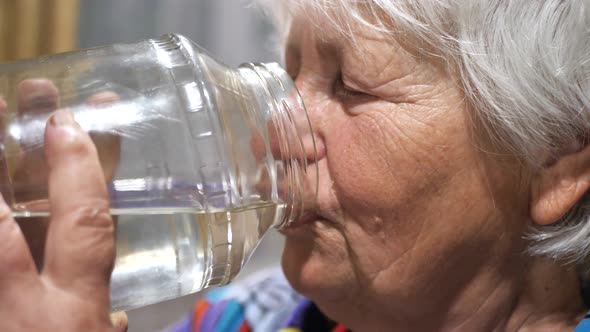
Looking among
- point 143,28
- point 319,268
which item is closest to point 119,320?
point 319,268

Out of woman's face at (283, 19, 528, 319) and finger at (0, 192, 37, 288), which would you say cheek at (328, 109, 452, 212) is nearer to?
woman's face at (283, 19, 528, 319)

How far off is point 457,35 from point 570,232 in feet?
0.88

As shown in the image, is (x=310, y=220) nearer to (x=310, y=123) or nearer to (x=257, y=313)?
(x=310, y=123)

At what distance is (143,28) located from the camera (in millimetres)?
1825

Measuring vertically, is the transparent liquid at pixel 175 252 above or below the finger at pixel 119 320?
above

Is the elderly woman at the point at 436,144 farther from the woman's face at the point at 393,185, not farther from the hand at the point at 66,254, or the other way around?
the hand at the point at 66,254

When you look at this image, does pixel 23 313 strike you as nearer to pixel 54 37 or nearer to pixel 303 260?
pixel 303 260

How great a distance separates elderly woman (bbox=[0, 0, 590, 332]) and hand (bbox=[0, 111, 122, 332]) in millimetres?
266

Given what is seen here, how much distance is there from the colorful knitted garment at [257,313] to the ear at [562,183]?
383 millimetres

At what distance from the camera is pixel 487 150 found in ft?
2.46

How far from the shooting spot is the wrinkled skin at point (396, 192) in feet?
2.43

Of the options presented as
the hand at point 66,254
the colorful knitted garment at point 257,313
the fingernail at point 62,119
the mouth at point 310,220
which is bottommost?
the colorful knitted garment at point 257,313

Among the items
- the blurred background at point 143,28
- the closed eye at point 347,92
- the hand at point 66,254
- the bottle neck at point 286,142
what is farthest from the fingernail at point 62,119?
the blurred background at point 143,28

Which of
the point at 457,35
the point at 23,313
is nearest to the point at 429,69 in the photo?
the point at 457,35
